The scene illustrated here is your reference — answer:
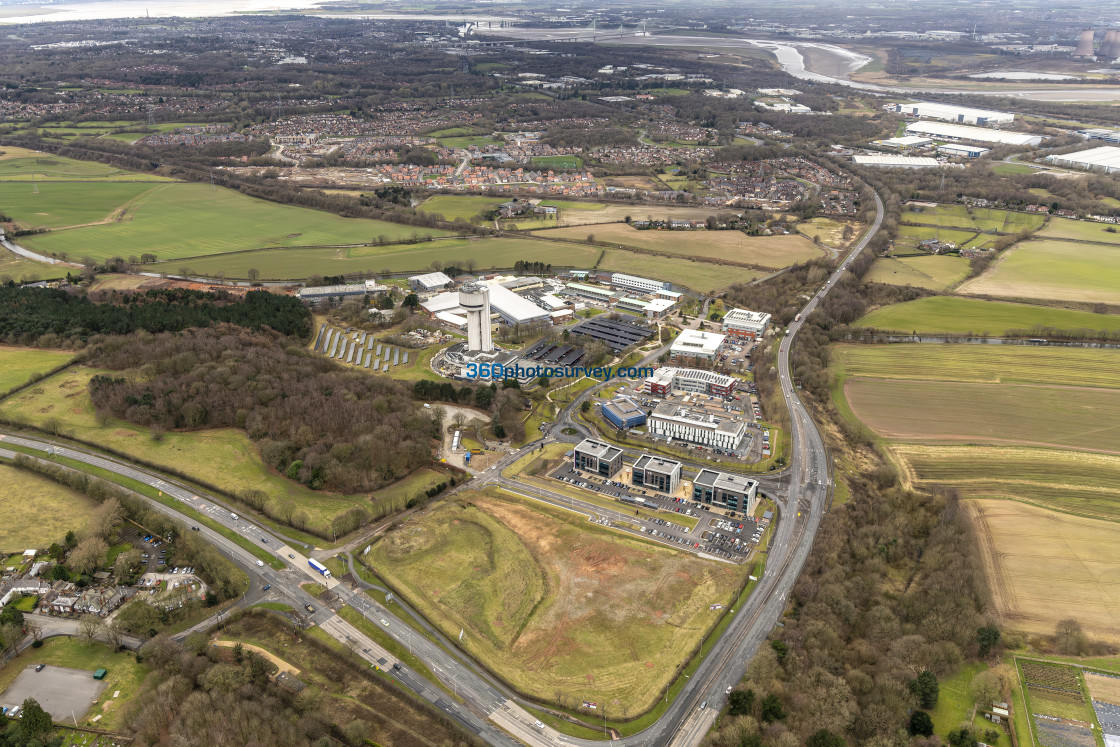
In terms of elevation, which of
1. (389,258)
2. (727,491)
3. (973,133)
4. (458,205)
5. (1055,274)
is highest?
(973,133)

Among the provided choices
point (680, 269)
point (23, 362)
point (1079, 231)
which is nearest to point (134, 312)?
point (23, 362)

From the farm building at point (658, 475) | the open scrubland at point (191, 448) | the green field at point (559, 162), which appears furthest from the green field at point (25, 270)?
the green field at point (559, 162)

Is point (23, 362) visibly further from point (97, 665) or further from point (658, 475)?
point (658, 475)

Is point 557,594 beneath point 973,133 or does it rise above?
beneath

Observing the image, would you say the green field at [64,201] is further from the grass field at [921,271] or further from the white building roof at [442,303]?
the grass field at [921,271]

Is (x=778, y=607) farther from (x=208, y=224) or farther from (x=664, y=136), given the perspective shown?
(x=664, y=136)

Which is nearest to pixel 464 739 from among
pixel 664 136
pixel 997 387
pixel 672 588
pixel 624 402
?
pixel 672 588
